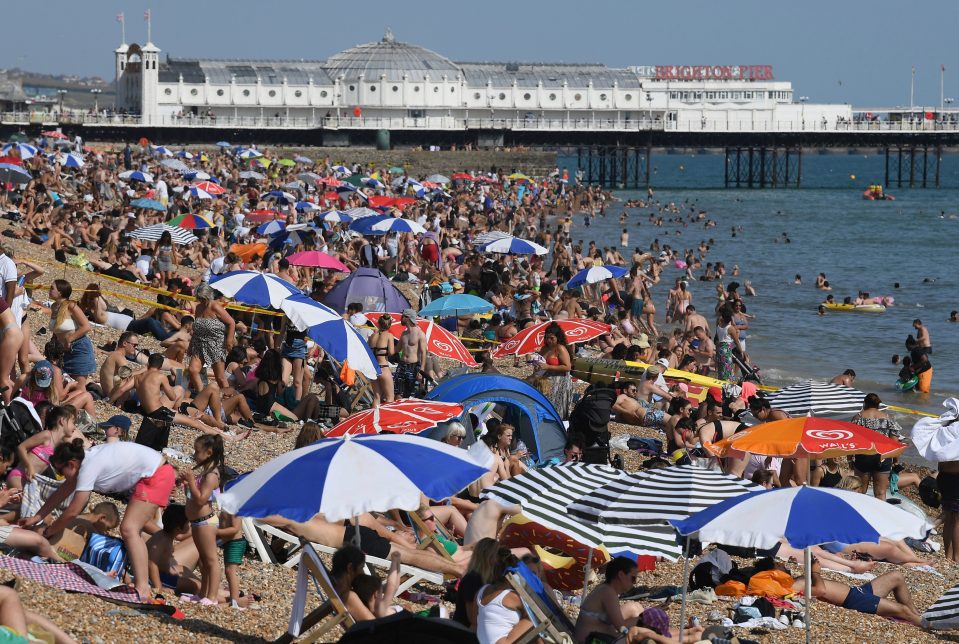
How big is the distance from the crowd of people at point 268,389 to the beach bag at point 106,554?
0.08 meters

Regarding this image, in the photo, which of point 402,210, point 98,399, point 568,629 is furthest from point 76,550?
point 402,210

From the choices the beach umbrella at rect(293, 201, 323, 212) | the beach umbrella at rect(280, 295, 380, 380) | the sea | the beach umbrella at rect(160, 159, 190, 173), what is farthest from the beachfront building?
the beach umbrella at rect(280, 295, 380, 380)

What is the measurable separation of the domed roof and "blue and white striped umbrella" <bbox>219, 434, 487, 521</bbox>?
72393 millimetres

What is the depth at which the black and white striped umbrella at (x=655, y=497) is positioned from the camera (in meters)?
6.90

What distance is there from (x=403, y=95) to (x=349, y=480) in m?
72.4

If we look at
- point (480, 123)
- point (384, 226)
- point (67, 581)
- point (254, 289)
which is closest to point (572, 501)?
point (67, 581)

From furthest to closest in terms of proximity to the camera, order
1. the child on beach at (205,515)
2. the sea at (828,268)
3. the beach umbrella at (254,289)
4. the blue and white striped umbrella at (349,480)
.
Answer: the sea at (828,268) → the beach umbrella at (254,289) → the child on beach at (205,515) → the blue and white striped umbrella at (349,480)

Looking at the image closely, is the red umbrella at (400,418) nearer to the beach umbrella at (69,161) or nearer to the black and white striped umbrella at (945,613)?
the black and white striped umbrella at (945,613)

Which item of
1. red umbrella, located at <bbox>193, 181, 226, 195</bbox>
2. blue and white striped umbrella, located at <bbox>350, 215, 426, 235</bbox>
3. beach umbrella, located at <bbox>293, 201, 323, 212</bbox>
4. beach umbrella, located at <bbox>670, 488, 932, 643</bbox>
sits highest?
red umbrella, located at <bbox>193, 181, 226, 195</bbox>

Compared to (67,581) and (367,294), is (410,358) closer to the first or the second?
(367,294)

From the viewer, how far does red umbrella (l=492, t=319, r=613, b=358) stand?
44.2ft

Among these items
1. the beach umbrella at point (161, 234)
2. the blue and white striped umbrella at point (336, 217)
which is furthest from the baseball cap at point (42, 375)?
the blue and white striped umbrella at point (336, 217)

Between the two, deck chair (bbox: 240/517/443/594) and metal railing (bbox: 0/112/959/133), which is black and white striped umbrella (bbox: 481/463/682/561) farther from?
metal railing (bbox: 0/112/959/133)

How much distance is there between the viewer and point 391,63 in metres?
79.0
